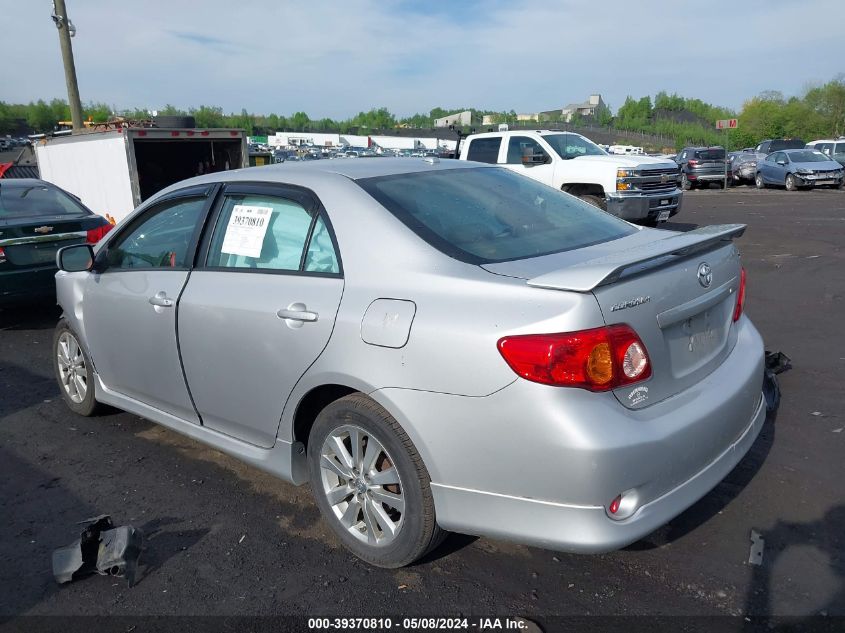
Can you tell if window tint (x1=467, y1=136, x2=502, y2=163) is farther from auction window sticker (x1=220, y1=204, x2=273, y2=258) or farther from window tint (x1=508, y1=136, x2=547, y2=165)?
auction window sticker (x1=220, y1=204, x2=273, y2=258)

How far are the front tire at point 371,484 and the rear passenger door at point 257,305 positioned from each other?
0.28 m

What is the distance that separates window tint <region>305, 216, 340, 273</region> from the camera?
313 cm

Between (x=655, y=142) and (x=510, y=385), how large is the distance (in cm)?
7790

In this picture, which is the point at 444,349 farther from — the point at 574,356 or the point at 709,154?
the point at 709,154

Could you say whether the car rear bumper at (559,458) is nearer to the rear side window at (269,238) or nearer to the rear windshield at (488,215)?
the rear windshield at (488,215)

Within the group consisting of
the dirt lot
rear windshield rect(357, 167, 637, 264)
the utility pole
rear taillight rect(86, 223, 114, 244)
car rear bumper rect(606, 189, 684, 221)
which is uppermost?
the utility pole

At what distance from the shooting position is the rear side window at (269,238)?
324 centimetres

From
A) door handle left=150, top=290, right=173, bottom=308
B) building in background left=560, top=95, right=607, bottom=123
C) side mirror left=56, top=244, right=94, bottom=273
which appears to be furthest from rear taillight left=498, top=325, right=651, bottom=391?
building in background left=560, top=95, right=607, bottom=123

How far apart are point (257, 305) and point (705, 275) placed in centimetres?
198

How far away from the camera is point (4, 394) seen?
5605 mm

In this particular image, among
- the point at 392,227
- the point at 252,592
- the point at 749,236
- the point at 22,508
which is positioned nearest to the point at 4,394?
the point at 22,508

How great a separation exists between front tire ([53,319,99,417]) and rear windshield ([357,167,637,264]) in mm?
2655

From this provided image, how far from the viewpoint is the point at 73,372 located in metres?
4.96

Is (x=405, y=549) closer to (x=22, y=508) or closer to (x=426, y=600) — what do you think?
(x=426, y=600)
